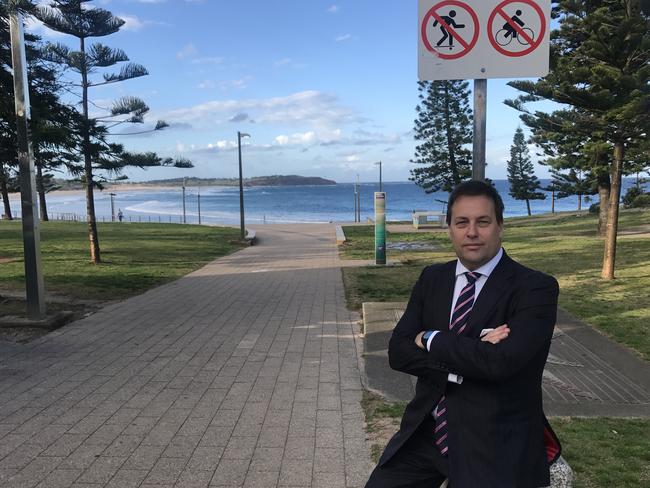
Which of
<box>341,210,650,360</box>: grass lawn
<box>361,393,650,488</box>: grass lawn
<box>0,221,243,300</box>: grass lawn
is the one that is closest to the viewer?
<box>361,393,650,488</box>: grass lawn

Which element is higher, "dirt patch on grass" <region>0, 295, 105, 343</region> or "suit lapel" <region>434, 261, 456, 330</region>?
"suit lapel" <region>434, 261, 456, 330</region>

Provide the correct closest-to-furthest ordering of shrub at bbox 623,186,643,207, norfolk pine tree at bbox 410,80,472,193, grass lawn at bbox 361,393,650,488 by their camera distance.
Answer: grass lawn at bbox 361,393,650,488 < shrub at bbox 623,186,643,207 < norfolk pine tree at bbox 410,80,472,193

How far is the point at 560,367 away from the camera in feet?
15.4

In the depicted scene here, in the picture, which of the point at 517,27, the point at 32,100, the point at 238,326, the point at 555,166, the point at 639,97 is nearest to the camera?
the point at 517,27

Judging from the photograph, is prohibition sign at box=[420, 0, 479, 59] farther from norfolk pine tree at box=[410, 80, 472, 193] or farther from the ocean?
norfolk pine tree at box=[410, 80, 472, 193]

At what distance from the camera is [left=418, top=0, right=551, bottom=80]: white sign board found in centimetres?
314

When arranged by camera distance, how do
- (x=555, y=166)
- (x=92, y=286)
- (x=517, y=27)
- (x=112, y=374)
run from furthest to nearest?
(x=555, y=166), (x=92, y=286), (x=112, y=374), (x=517, y=27)

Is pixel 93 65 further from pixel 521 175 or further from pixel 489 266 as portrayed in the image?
pixel 521 175

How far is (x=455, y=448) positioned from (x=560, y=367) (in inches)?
141

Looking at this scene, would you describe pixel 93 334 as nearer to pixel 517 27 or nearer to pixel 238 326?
pixel 238 326

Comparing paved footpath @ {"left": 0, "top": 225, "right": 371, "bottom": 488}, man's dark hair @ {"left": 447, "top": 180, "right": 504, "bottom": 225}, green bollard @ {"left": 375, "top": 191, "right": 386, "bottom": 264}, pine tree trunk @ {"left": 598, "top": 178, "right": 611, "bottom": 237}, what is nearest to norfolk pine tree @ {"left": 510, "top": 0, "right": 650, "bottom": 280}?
green bollard @ {"left": 375, "top": 191, "right": 386, "bottom": 264}

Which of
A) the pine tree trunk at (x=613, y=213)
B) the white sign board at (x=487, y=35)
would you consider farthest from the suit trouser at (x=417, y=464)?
the pine tree trunk at (x=613, y=213)

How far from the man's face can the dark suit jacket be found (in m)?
0.06

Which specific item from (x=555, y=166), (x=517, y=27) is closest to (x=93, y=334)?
(x=517, y=27)
